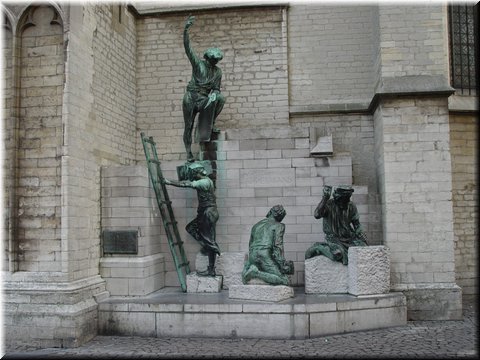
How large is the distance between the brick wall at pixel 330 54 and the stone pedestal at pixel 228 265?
13.4 feet

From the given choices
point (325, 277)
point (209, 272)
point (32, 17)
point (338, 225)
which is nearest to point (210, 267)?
point (209, 272)

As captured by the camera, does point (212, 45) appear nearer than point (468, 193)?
No

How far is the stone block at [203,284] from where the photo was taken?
28.4 feet

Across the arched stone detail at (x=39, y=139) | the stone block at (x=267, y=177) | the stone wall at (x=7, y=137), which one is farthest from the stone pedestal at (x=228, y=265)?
the stone wall at (x=7, y=137)

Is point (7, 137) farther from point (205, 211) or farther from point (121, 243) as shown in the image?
point (205, 211)

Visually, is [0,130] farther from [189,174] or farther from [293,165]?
[293,165]

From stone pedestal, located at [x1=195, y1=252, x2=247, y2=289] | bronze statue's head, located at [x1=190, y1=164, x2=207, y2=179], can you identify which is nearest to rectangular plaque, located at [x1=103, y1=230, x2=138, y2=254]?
stone pedestal, located at [x1=195, y1=252, x2=247, y2=289]

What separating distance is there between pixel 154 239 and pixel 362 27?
666cm

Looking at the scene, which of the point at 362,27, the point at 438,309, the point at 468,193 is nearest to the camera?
the point at 438,309

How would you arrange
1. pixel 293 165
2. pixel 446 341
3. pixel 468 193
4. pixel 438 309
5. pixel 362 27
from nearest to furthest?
pixel 446 341 → pixel 438 309 → pixel 293 165 → pixel 468 193 → pixel 362 27

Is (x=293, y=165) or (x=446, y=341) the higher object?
(x=293, y=165)

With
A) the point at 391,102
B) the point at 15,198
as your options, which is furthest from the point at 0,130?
the point at 391,102

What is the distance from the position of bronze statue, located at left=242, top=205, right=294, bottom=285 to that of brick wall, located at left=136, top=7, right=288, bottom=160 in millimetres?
3717

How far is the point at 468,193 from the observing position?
10.2 metres
